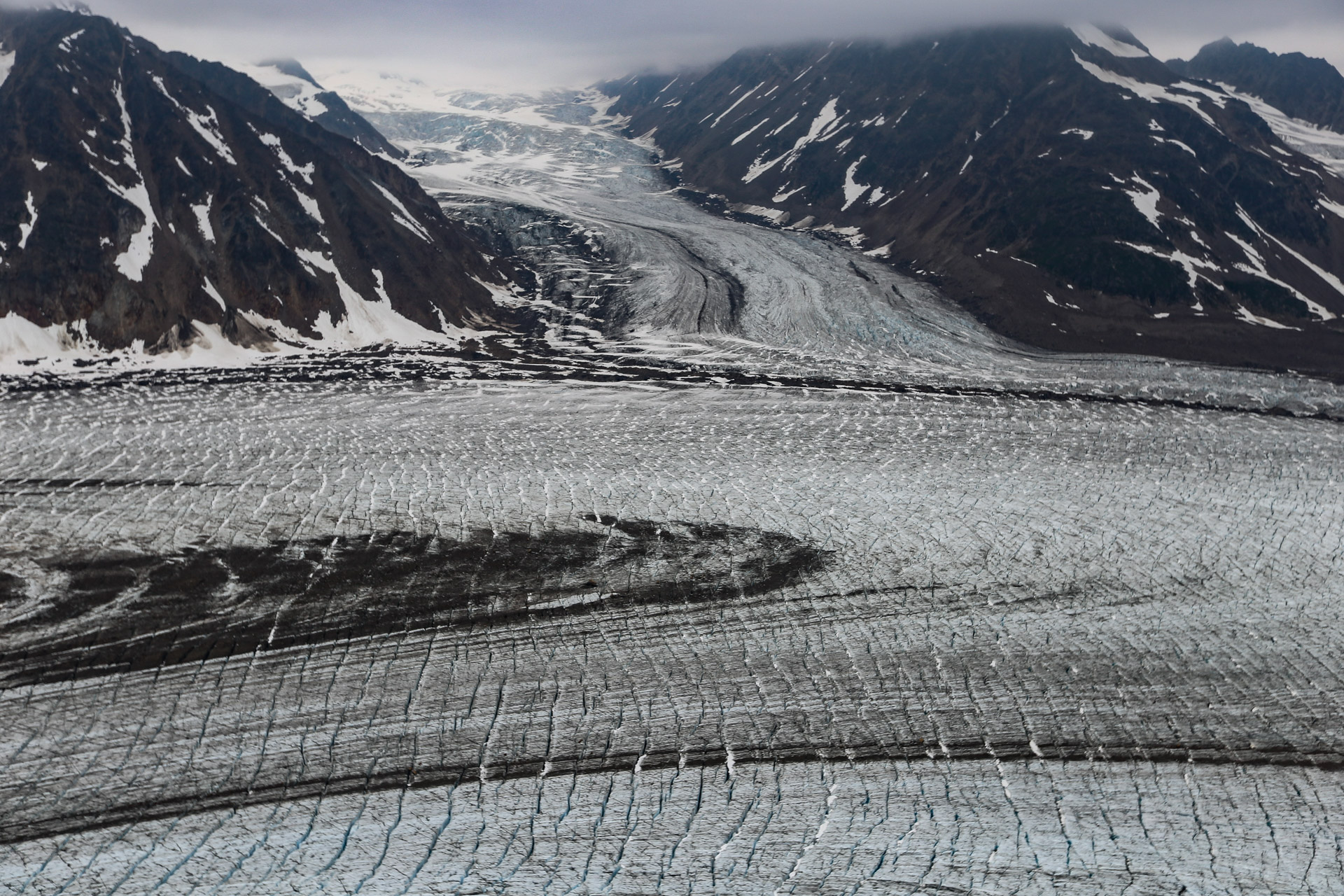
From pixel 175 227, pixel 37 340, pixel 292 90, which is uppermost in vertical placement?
pixel 292 90

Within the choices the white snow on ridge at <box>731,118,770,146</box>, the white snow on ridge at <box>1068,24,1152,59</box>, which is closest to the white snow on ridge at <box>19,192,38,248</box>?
the white snow on ridge at <box>731,118,770,146</box>

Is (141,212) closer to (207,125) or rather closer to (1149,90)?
(207,125)

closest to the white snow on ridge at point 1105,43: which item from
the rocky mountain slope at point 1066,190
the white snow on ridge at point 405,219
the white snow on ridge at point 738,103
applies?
the rocky mountain slope at point 1066,190

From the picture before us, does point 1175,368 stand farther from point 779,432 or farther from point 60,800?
point 60,800

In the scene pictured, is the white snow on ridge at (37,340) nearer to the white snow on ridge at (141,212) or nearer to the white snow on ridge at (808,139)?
the white snow on ridge at (141,212)

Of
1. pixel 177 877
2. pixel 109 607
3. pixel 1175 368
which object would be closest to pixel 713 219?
pixel 1175 368

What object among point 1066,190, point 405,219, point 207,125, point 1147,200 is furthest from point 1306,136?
point 207,125

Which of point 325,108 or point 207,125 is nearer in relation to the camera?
point 207,125
